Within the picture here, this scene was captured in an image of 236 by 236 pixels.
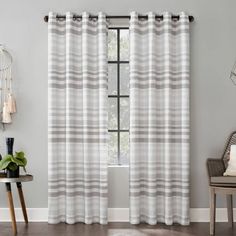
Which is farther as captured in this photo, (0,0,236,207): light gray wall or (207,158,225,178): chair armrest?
(0,0,236,207): light gray wall

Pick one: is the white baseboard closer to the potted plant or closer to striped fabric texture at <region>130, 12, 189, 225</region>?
striped fabric texture at <region>130, 12, 189, 225</region>

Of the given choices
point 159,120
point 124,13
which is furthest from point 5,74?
point 159,120

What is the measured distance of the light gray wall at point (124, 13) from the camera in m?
4.89

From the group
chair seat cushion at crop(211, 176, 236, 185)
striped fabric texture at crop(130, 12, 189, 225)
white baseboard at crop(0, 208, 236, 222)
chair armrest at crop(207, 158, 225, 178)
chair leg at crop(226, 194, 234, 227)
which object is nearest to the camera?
chair seat cushion at crop(211, 176, 236, 185)

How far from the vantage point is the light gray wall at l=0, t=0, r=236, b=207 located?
4.89 meters

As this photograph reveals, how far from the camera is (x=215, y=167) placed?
4605 mm

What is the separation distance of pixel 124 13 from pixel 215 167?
6.01 feet

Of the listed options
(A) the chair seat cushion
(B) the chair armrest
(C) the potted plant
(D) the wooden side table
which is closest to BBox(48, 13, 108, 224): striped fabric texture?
(D) the wooden side table

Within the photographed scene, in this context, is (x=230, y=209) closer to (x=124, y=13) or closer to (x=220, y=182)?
(x=220, y=182)

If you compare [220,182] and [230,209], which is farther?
[230,209]

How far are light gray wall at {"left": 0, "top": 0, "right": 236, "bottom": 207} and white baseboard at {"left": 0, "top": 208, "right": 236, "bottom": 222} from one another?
0.23 ft

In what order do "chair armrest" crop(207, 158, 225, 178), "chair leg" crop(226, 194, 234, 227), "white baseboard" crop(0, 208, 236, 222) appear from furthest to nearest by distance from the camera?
1. "white baseboard" crop(0, 208, 236, 222)
2. "chair leg" crop(226, 194, 234, 227)
3. "chair armrest" crop(207, 158, 225, 178)

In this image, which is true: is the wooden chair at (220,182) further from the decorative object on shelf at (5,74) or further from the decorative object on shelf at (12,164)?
the decorative object on shelf at (5,74)

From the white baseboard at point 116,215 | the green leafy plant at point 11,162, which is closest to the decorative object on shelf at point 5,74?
the green leafy plant at point 11,162
